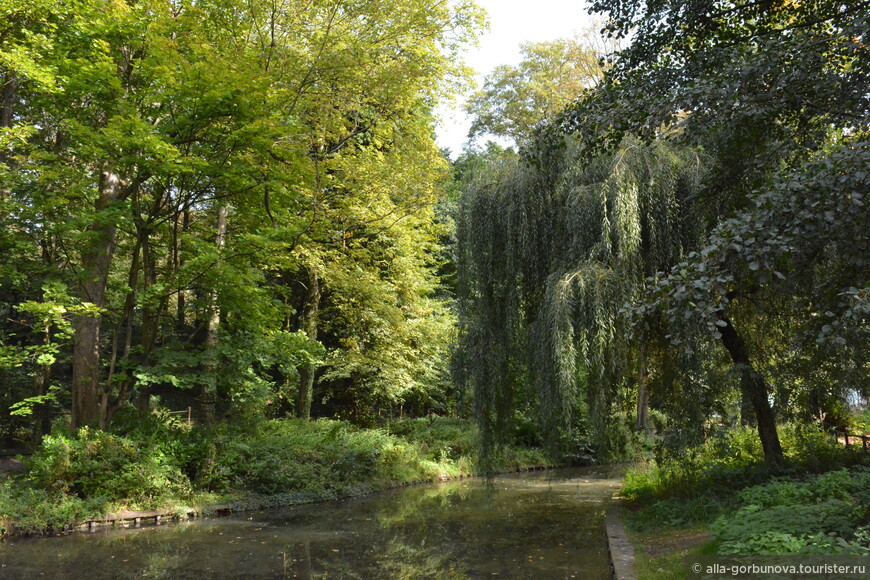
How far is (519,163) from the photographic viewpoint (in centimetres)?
1119

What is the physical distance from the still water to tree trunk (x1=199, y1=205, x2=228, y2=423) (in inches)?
113

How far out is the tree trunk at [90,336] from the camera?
12.6 metres

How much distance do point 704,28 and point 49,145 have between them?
14211mm

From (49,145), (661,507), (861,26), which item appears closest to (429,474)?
(661,507)

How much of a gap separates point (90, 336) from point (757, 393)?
39.6 ft

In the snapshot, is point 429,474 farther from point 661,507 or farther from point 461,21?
point 461,21

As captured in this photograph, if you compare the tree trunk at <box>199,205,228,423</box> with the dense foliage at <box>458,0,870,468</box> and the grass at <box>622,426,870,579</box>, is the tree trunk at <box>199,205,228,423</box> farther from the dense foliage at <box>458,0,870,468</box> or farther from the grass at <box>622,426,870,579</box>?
the grass at <box>622,426,870,579</box>

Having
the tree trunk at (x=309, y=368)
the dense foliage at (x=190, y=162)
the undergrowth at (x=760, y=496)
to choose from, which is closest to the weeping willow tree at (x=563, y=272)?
the undergrowth at (x=760, y=496)

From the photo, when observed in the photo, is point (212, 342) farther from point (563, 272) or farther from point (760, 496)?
point (760, 496)

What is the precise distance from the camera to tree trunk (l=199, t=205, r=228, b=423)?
511 inches

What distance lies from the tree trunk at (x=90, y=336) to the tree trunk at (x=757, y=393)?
1122cm

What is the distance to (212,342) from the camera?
14867 mm

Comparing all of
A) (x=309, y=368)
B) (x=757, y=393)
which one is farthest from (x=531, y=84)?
(x=757, y=393)

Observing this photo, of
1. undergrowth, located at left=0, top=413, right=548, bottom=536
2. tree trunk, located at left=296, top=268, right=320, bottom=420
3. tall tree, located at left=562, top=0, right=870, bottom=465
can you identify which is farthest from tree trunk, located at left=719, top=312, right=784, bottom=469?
tree trunk, located at left=296, top=268, right=320, bottom=420
